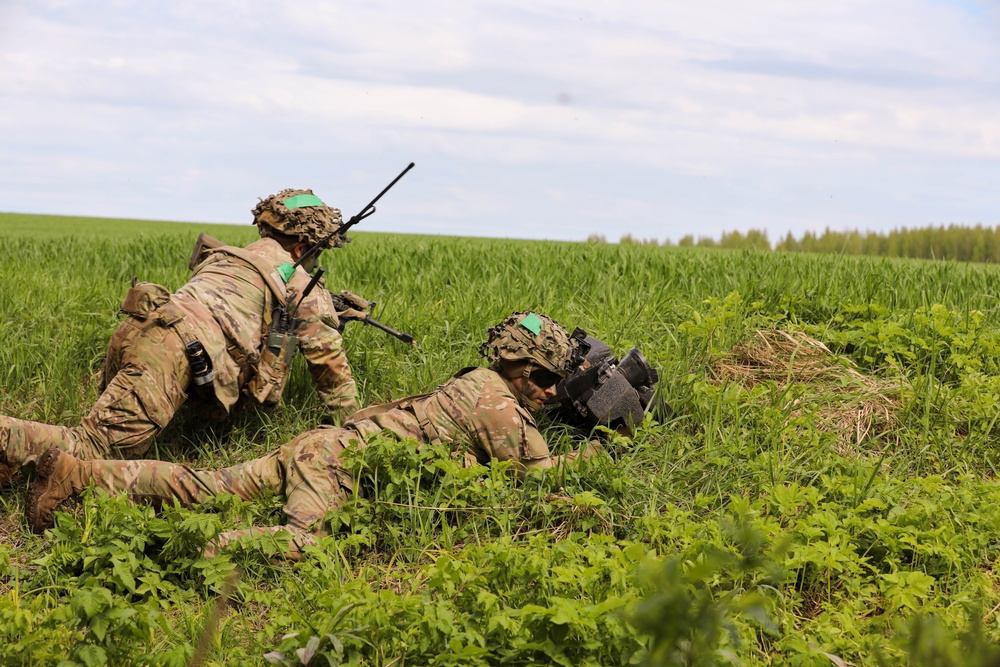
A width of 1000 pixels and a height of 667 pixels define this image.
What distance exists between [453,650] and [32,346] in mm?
5061

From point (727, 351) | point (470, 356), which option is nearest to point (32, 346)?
point (470, 356)

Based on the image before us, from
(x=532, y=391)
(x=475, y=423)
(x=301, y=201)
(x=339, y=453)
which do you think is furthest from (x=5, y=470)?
(x=532, y=391)

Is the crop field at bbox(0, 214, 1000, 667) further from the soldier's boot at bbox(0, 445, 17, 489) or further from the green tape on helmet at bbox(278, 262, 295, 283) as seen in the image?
the green tape on helmet at bbox(278, 262, 295, 283)

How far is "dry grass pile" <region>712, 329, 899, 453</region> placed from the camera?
18.7 feet

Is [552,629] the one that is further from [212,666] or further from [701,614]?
[701,614]

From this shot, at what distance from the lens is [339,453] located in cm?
457

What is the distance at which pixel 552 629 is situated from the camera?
3203 millimetres

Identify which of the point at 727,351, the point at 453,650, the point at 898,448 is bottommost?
the point at 453,650

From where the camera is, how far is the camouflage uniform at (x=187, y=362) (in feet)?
16.3

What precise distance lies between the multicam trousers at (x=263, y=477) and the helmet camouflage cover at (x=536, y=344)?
88 centimetres

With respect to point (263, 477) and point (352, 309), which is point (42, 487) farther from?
point (352, 309)

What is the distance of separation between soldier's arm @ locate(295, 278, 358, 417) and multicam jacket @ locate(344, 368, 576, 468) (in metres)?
0.90

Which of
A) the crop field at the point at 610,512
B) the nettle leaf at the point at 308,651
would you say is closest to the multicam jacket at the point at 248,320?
the crop field at the point at 610,512

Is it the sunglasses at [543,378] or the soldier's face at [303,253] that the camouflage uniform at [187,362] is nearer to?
the soldier's face at [303,253]
